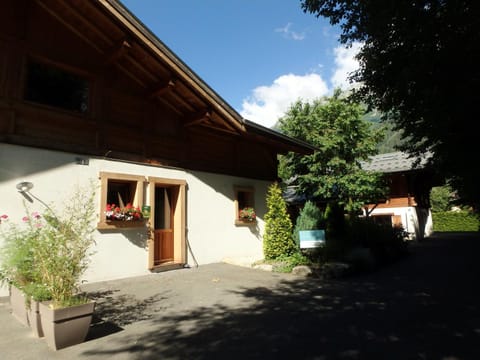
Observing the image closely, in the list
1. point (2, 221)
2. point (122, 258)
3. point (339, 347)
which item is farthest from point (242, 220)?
point (339, 347)

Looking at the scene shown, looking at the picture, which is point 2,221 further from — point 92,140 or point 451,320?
point 451,320

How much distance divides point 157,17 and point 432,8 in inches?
287

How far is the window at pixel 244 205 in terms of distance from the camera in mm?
10789

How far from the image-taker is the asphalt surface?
11.1 ft

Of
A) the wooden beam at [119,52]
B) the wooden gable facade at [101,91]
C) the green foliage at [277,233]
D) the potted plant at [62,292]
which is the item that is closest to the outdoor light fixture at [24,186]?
the wooden gable facade at [101,91]

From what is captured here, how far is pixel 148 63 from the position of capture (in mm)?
8289

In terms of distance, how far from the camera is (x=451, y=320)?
14.1ft

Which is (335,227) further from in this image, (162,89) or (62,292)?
(62,292)

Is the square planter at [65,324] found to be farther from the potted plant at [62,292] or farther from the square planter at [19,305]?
the square planter at [19,305]

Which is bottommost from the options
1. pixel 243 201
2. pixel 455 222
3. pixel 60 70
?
pixel 455 222

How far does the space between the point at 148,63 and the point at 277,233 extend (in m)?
6.26

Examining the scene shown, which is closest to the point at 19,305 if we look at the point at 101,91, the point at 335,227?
the point at 101,91

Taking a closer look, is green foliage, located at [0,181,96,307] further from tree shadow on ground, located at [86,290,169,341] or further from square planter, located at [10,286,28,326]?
tree shadow on ground, located at [86,290,169,341]

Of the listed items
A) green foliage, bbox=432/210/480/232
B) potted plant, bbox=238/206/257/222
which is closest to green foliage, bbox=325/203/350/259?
potted plant, bbox=238/206/257/222
